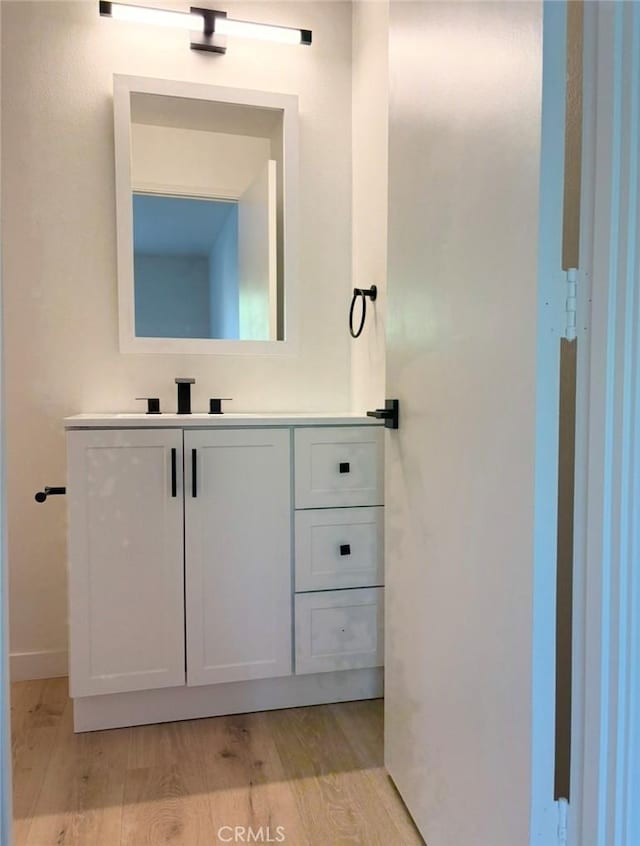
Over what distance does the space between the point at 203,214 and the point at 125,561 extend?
1218mm

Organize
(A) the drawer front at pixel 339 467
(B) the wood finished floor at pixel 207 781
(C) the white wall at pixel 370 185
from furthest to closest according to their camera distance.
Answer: (C) the white wall at pixel 370 185, (A) the drawer front at pixel 339 467, (B) the wood finished floor at pixel 207 781

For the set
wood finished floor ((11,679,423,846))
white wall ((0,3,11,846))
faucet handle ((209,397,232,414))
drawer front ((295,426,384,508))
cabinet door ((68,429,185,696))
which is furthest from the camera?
faucet handle ((209,397,232,414))

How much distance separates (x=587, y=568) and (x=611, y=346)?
1.03 ft

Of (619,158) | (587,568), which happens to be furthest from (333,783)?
(619,158)

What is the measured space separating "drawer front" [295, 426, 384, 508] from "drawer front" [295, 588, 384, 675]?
0.29 meters

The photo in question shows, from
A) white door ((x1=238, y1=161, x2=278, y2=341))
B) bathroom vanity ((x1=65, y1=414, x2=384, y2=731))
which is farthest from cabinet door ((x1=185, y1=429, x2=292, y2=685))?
white door ((x1=238, y1=161, x2=278, y2=341))

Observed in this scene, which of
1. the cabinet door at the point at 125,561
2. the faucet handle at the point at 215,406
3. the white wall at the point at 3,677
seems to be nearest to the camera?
the white wall at the point at 3,677

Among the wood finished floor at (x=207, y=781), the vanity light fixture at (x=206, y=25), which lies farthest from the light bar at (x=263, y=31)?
the wood finished floor at (x=207, y=781)

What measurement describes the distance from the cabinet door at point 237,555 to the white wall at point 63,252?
17.9 inches

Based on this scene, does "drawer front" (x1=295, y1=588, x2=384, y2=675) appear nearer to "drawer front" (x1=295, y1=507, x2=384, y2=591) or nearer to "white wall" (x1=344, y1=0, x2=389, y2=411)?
"drawer front" (x1=295, y1=507, x2=384, y2=591)

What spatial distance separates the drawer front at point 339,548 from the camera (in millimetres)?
1787

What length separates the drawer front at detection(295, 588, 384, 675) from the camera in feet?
5.86

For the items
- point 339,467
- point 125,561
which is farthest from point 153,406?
point 339,467

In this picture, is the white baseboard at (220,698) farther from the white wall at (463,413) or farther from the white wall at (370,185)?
the white wall at (370,185)
